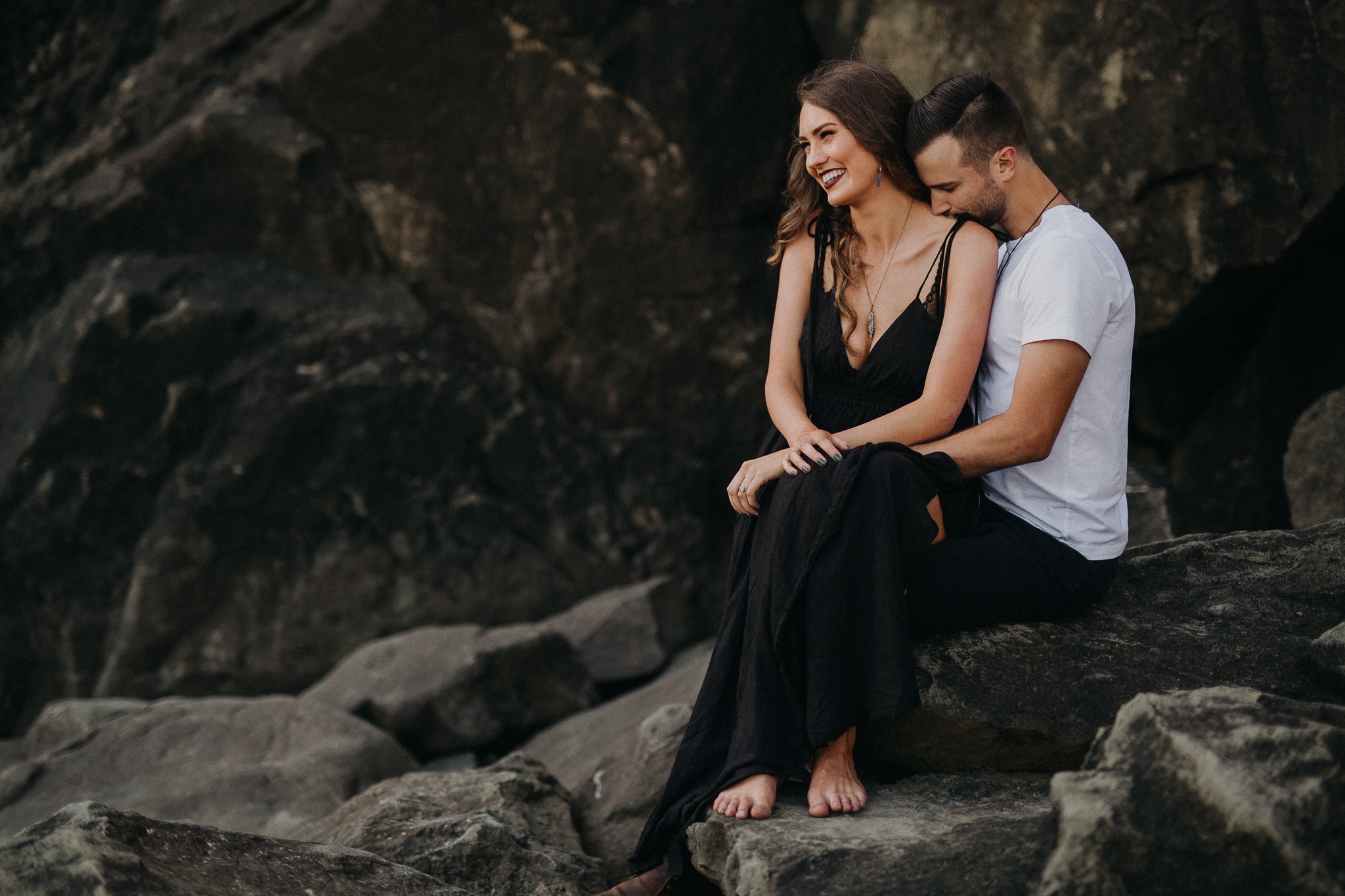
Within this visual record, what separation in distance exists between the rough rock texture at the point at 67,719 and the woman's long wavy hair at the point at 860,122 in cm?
345

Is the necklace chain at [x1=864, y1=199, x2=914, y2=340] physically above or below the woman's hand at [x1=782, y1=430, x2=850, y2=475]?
above

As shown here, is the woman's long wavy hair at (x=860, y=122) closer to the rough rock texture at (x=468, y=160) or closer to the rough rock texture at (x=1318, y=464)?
the rough rock texture at (x=1318, y=464)

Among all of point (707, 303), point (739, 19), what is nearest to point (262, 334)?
point (707, 303)

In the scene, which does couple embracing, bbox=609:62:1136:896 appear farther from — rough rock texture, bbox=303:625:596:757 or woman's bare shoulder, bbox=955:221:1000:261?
rough rock texture, bbox=303:625:596:757

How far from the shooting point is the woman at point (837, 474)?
2.18 m

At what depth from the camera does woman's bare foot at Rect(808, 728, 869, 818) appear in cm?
213

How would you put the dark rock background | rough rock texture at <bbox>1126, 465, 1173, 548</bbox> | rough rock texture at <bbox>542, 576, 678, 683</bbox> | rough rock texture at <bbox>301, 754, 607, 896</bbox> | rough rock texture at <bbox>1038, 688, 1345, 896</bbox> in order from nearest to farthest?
rough rock texture at <bbox>1038, 688, 1345, 896</bbox>
rough rock texture at <bbox>301, 754, 607, 896</bbox>
rough rock texture at <bbox>1126, 465, 1173, 548</bbox>
rough rock texture at <bbox>542, 576, 678, 683</bbox>
the dark rock background

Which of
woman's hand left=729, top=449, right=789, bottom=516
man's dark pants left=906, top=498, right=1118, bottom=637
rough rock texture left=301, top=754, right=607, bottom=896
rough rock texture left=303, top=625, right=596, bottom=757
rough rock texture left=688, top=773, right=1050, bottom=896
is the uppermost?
woman's hand left=729, top=449, right=789, bottom=516

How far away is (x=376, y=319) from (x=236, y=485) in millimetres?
1031

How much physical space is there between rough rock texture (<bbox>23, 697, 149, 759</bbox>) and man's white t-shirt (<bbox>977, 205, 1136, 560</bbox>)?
374 cm

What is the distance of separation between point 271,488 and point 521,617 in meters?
1.35

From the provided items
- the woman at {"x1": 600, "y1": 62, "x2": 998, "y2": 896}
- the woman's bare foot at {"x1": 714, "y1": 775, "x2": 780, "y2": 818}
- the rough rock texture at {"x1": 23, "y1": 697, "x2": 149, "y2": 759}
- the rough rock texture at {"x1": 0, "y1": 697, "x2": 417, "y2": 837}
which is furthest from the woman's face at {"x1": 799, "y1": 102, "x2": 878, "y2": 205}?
the rough rock texture at {"x1": 23, "y1": 697, "x2": 149, "y2": 759}

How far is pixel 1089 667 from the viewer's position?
2352 millimetres

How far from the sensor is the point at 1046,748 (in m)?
2.32
